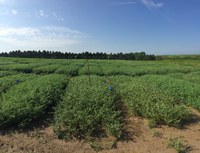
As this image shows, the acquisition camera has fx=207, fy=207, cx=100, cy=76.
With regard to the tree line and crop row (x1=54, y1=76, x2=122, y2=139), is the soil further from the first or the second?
the tree line

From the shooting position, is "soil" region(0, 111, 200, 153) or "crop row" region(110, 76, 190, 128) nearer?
"soil" region(0, 111, 200, 153)

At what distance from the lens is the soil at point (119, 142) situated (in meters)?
4.79

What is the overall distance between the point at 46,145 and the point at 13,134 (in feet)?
3.82

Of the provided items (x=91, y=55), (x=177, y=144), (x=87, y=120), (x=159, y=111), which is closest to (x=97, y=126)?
(x=87, y=120)

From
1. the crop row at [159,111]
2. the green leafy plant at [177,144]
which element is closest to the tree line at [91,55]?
the crop row at [159,111]

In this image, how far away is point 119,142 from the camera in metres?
5.10

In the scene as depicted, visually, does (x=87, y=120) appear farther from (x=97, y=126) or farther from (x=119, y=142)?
(x=119, y=142)

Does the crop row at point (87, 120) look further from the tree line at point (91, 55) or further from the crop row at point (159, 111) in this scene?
the tree line at point (91, 55)

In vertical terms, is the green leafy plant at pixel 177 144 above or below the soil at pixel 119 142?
above

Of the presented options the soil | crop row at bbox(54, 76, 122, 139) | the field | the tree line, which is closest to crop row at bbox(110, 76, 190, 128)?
the field

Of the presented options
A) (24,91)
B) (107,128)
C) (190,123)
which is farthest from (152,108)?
(24,91)

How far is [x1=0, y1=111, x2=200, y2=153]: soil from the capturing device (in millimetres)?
4785

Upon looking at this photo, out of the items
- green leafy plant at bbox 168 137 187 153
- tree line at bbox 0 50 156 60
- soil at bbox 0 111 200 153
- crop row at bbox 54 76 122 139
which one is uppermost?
tree line at bbox 0 50 156 60

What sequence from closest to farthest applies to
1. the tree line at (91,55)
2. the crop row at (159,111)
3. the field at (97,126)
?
1. the field at (97,126)
2. the crop row at (159,111)
3. the tree line at (91,55)
